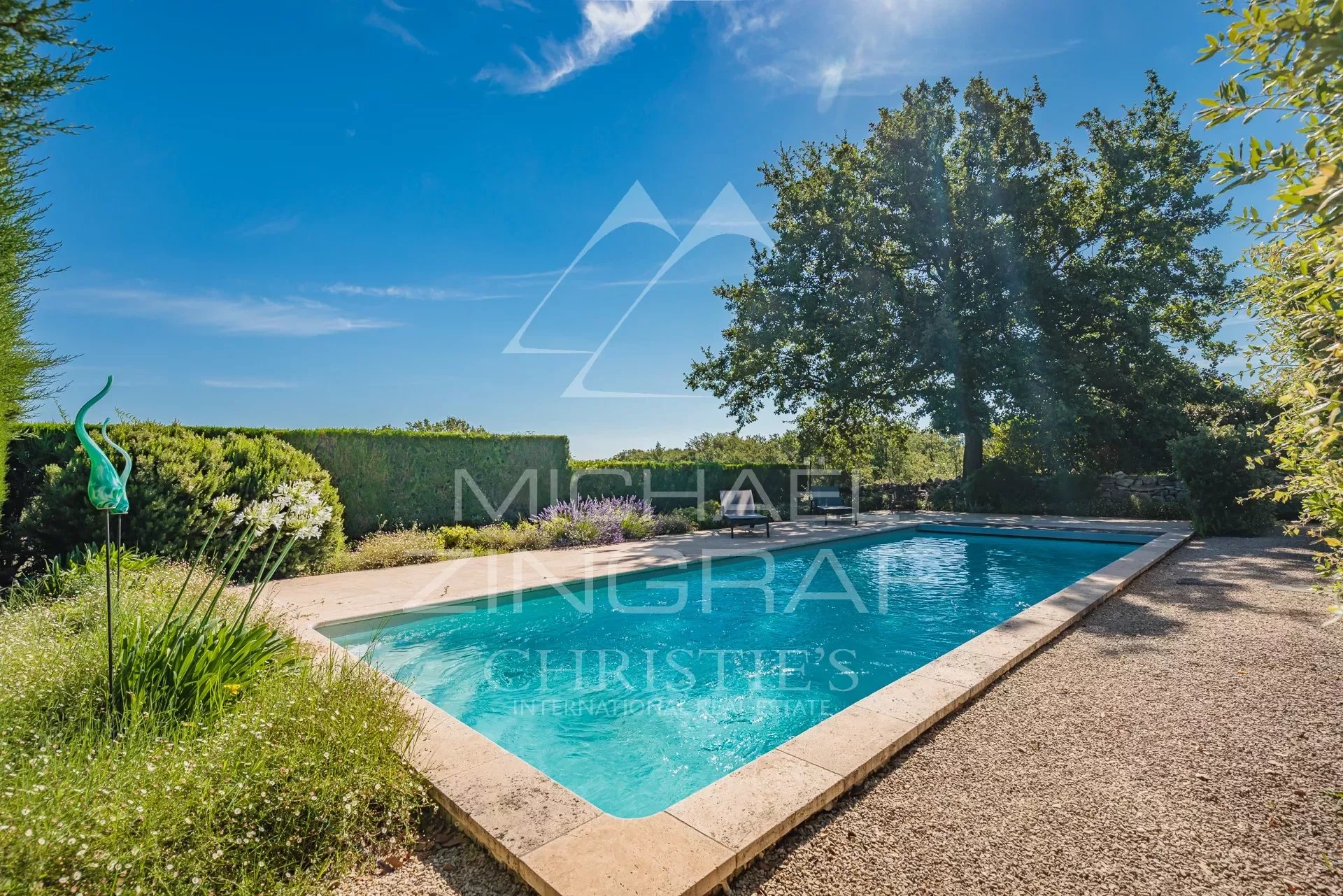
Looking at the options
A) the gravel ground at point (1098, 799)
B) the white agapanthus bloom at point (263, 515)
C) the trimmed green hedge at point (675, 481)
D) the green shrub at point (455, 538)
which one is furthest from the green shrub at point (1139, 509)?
the white agapanthus bloom at point (263, 515)

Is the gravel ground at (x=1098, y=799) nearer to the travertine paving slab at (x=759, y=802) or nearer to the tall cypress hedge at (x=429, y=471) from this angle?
the travertine paving slab at (x=759, y=802)

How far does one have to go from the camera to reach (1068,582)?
795 cm

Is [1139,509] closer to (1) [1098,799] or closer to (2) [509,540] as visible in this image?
(2) [509,540]

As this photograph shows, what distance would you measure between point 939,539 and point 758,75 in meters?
9.97

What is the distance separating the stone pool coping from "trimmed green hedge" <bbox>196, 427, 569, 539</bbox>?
324 inches

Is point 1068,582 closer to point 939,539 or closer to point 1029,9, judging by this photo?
point 939,539

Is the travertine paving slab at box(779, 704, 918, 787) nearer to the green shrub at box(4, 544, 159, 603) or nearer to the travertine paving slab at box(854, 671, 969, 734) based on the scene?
the travertine paving slab at box(854, 671, 969, 734)

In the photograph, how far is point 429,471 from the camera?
11.4 metres

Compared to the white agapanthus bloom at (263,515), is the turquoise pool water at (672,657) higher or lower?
lower

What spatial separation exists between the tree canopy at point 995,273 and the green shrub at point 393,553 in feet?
35.2

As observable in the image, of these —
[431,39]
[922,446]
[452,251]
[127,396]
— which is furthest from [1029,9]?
[922,446]

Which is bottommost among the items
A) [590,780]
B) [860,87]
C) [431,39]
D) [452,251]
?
[590,780]

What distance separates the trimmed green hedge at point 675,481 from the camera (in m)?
13.9

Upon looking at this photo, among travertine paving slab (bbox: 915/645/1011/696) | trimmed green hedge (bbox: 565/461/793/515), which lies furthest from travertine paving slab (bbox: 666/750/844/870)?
trimmed green hedge (bbox: 565/461/793/515)
